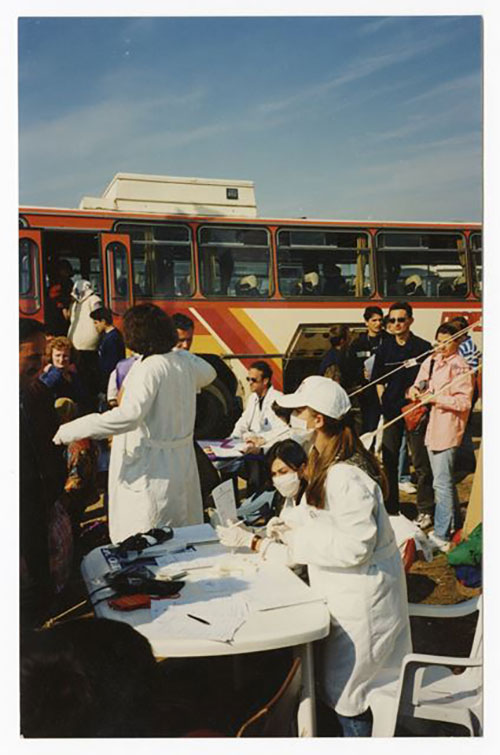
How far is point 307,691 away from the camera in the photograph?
2.72 m

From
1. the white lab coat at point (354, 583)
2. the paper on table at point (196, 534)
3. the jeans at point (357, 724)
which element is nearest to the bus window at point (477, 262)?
the white lab coat at point (354, 583)

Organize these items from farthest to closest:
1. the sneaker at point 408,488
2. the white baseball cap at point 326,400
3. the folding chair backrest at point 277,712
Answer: the sneaker at point 408,488 < the white baseball cap at point 326,400 < the folding chair backrest at point 277,712

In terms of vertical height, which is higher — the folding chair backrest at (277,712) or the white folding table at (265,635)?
the white folding table at (265,635)

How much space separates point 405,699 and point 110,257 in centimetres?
240

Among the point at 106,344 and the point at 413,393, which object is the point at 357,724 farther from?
the point at 106,344

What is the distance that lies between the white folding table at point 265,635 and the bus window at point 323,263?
4.95 feet

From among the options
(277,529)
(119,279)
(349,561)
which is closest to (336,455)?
(349,561)

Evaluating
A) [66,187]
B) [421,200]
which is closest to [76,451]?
[66,187]

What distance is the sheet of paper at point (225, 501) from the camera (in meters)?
3.53

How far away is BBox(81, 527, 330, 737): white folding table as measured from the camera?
251cm

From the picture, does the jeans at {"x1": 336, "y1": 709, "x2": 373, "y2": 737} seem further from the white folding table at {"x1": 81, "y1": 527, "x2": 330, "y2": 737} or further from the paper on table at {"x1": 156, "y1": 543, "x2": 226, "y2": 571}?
the paper on table at {"x1": 156, "y1": 543, "x2": 226, "y2": 571}

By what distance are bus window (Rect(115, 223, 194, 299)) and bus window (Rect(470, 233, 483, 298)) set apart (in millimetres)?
1408

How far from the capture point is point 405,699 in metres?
2.73

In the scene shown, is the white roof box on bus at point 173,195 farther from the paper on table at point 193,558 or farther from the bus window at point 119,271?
the paper on table at point 193,558
